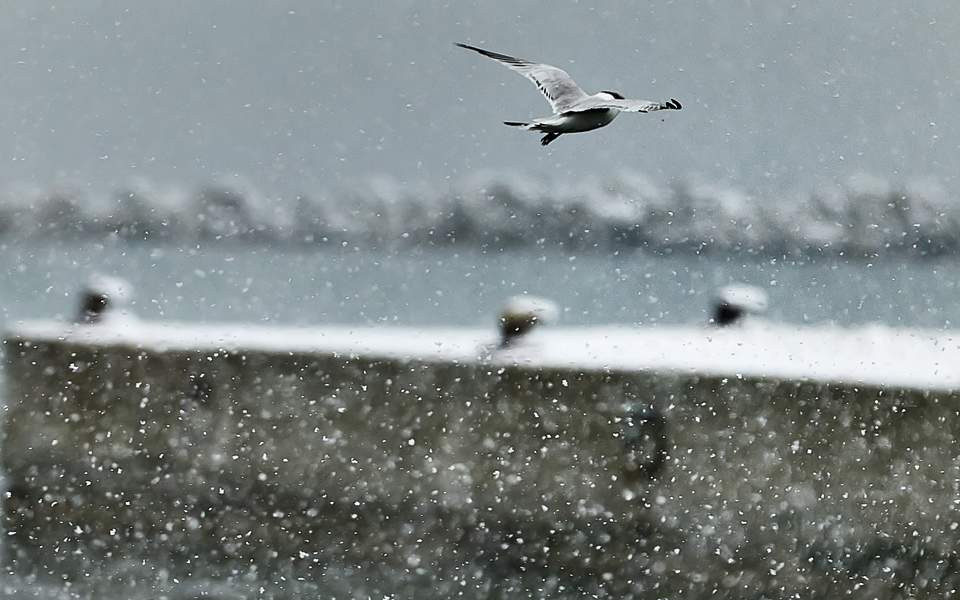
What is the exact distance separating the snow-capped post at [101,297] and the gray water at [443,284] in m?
0.01

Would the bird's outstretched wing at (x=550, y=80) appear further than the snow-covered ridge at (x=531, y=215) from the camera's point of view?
No

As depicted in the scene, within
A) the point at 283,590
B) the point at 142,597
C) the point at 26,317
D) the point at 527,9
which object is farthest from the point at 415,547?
the point at 527,9

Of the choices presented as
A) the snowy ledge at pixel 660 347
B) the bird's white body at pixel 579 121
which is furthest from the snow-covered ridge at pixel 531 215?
the bird's white body at pixel 579 121

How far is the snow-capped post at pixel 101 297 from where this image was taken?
109 cm

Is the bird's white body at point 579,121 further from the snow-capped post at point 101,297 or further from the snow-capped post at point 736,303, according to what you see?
the snow-capped post at point 101,297

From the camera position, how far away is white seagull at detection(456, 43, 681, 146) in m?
0.83

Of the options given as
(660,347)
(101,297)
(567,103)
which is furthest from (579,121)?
(101,297)

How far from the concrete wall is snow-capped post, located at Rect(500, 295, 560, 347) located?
0.04 m

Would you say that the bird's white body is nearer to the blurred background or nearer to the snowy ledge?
the blurred background

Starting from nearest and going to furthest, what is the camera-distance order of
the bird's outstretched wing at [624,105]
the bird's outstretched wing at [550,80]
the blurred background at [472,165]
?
the bird's outstretched wing at [624,105]
the bird's outstretched wing at [550,80]
the blurred background at [472,165]

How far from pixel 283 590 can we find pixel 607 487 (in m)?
0.41

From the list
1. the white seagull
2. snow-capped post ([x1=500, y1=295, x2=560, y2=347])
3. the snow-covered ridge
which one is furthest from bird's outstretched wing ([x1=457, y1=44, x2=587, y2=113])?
snow-capped post ([x1=500, y1=295, x2=560, y2=347])

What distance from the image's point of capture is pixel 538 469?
1.14m

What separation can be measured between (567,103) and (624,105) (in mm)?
112
